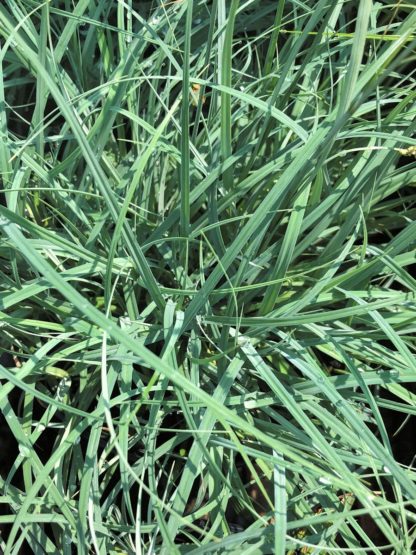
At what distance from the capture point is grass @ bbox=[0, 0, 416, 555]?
70cm

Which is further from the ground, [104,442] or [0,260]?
[0,260]

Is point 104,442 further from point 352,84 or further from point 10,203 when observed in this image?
point 352,84

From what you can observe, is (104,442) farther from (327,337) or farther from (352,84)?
(352,84)

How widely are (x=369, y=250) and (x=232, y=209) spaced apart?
21 cm

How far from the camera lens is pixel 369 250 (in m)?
0.85

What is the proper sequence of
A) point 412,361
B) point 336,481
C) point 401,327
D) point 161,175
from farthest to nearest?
1. point 161,175
2. point 401,327
3. point 412,361
4. point 336,481

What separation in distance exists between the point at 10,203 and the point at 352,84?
17.3 inches

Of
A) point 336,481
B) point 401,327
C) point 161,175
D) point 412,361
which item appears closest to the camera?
point 336,481

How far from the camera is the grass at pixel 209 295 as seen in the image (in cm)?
70

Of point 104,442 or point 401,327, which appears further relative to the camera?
point 104,442

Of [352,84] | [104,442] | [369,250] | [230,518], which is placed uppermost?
[352,84]

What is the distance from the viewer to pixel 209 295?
78 centimetres

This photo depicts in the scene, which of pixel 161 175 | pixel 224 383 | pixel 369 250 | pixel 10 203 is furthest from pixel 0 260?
pixel 369 250

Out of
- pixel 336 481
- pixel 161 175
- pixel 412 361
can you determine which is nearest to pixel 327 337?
pixel 412 361
